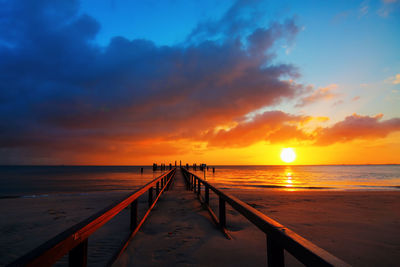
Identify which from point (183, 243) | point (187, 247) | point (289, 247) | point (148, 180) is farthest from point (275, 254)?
point (148, 180)

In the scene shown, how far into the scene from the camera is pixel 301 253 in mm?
1292

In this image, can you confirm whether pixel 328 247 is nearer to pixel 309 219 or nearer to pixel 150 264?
pixel 309 219

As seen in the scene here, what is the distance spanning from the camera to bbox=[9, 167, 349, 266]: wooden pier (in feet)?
4.05

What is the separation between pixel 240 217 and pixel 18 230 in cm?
592

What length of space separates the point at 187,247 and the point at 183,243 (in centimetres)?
20

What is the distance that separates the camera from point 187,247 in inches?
136

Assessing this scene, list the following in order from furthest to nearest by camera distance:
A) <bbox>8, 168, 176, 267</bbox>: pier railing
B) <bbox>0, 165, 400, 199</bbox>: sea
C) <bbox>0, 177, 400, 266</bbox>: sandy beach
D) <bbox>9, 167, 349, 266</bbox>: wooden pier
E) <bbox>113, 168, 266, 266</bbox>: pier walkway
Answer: <bbox>0, 165, 400, 199</bbox>: sea < <bbox>0, 177, 400, 266</bbox>: sandy beach < <bbox>113, 168, 266, 266</bbox>: pier walkway < <bbox>9, 167, 349, 266</bbox>: wooden pier < <bbox>8, 168, 176, 267</bbox>: pier railing

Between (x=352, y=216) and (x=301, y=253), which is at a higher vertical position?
(x=301, y=253)

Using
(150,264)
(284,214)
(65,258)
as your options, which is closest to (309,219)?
(284,214)

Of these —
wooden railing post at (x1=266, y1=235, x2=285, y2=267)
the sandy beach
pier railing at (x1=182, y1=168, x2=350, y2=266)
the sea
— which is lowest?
the sea

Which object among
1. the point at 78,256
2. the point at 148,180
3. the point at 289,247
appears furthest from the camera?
the point at 148,180

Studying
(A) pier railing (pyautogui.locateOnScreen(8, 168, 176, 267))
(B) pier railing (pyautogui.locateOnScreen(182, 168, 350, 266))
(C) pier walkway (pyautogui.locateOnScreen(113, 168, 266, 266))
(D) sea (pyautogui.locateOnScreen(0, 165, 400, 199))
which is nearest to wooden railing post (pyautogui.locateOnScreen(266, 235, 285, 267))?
(B) pier railing (pyautogui.locateOnScreen(182, 168, 350, 266))

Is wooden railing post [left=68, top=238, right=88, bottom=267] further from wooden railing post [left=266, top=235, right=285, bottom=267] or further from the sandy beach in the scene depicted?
wooden railing post [left=266, top=235, right=285, bottom=267]

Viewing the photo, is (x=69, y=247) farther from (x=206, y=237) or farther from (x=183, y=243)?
(x=206, y=237)
